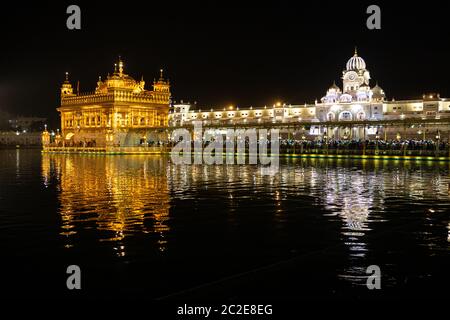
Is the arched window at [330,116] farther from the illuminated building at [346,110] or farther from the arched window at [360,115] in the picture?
the arched window at [360,115]

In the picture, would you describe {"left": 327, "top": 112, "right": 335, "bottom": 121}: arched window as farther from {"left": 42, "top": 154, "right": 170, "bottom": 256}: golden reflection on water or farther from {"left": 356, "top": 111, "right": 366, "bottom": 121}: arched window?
{"left": 42, "top": 154, "right": 170, "bottom": 256}: golden reflection on water

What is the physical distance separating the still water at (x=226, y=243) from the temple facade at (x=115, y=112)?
5739cm

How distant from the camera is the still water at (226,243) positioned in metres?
8.81

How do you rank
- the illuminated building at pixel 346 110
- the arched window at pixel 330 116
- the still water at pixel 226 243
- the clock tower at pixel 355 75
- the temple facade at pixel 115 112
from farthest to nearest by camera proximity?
the clock tower at pixel 355 75
the arched window at pixel 330 116
the illuminated building at pixel 346 110
the temple facade at pixel 115 112
the still water at pixel 226 243

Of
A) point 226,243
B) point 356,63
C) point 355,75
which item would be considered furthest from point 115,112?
point 226,243

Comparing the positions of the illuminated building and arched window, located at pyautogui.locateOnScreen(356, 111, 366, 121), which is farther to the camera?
arched window, located at pyautogui.locateOnScreen(356, 111, 366, 121)

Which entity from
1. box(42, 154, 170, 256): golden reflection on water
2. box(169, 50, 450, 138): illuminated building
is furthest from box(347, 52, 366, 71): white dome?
box(42, 154, 170, 256): golden reflection on water

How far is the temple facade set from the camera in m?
79.1

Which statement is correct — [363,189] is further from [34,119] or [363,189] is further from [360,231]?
[34,119]

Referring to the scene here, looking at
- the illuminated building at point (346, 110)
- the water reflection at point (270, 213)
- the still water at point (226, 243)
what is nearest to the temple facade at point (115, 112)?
the illuminated building at point (346, 110)

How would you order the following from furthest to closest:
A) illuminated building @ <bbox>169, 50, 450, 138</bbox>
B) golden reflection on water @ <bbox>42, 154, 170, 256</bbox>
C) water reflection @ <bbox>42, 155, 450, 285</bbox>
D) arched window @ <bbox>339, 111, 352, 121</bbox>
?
arched window @ <bbox>339, 111, 352, 121</bbox> → illuminated building @ <bbox>169, 50, 450, 138</bbox> → golden reflection on water @ <bbox>42, 154, 170, 256</bbox> → water reflection @ <bbox>42, 155, 450, 285</bbox>

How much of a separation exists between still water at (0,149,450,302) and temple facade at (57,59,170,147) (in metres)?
57.4

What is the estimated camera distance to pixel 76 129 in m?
87.6

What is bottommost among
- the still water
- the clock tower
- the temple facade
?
the still water
